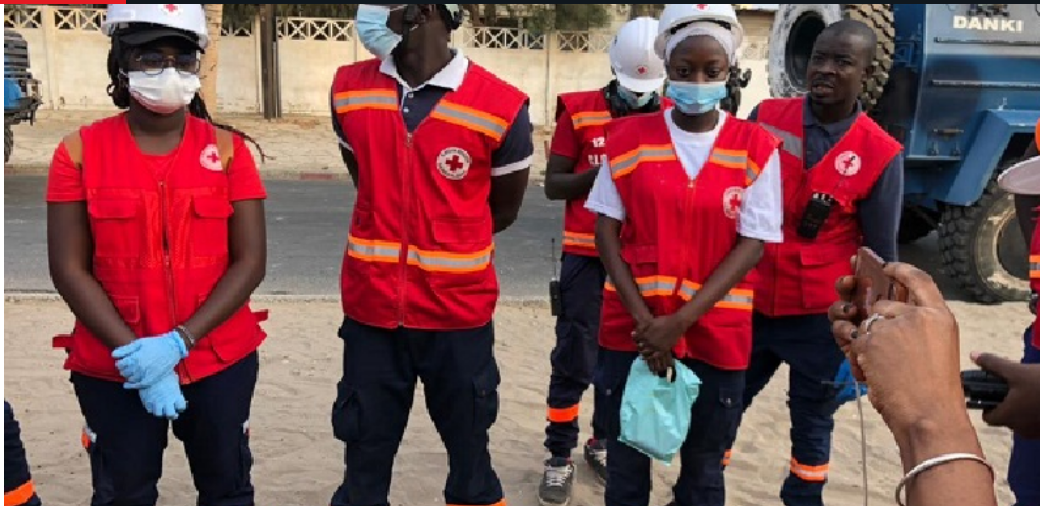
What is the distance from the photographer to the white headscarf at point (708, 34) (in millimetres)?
2934

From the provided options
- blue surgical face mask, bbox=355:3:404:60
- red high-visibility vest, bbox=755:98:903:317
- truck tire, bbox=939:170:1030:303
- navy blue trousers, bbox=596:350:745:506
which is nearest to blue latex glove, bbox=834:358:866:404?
red high-visibility vest, bbox=755:98:903:317

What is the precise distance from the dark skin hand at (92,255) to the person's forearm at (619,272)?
108 cm

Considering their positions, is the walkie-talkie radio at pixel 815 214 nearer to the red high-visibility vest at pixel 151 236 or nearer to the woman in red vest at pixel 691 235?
the woman in red vest at pixel 691 235

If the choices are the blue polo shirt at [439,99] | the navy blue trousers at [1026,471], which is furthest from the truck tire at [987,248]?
the blue polo shirt at [439,99]

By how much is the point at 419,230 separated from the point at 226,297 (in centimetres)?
60

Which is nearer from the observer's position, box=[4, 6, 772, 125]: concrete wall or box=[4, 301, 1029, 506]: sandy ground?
box=[4, 301, 1029, 506]: sandy ground

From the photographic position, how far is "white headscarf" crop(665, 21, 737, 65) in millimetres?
2934

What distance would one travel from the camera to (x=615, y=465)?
307cm

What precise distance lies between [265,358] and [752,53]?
18713mm

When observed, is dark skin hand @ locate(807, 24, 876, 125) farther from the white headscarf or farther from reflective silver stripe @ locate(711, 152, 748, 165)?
reflective silver stripe @ locate(711, 152, 748, 165)

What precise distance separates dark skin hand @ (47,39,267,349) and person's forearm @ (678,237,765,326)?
1.32m

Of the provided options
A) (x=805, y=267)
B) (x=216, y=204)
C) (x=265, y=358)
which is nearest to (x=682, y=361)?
(x=805, y=267)

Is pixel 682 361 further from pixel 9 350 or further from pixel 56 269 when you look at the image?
pixel 9 350

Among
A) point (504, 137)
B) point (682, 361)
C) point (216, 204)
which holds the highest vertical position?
point (504, 137)
